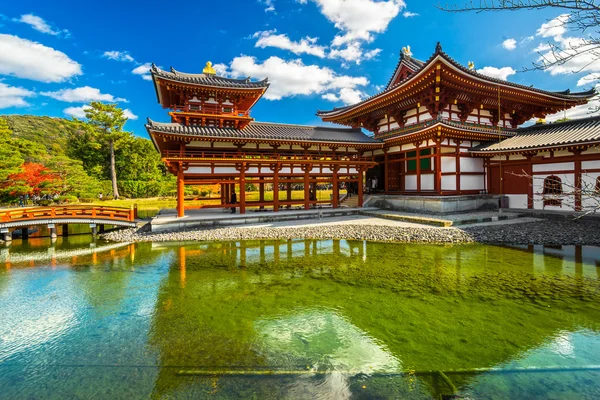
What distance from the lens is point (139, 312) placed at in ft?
20.2

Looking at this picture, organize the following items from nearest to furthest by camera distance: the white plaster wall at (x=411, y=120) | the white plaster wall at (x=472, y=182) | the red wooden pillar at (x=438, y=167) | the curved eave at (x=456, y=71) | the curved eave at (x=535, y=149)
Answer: the curved eave at (x=535, y=149) < the curved eave at (x=456, y=71) < the red wooden pillar at (x=438, y=167) < the white plaster wall at (x=472, y=182) < the white plaster wall at (x=411, y=120)

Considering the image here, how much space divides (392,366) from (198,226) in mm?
13147

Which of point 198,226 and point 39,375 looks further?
point 198,226

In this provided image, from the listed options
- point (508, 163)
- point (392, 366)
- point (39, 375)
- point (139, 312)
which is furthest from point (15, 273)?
point (508, 163)

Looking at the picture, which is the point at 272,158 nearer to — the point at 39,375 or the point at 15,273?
the point at 15,273

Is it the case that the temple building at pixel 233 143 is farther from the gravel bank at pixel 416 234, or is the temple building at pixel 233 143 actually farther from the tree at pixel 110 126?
the tree at pixel 110 126

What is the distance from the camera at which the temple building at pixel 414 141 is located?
15.0m

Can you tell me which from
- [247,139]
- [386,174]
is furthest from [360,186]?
[247,139]

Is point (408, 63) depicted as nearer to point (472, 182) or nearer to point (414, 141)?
point (414, 141)

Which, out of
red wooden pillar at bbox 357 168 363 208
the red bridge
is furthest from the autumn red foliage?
red wooden pillar at bbox 357 168 363 208

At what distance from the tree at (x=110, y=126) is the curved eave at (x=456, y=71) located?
29.8 metres

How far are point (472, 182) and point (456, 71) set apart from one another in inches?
267

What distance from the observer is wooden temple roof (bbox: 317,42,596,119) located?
14523 millimetres

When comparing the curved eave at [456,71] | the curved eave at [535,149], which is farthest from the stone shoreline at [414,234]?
the curved eave at [456,71]
